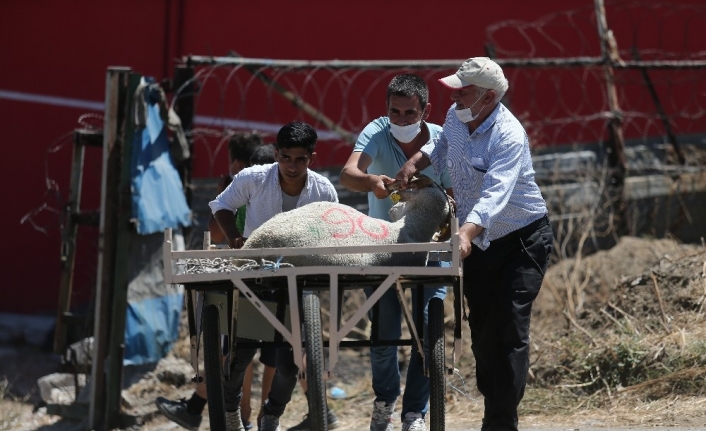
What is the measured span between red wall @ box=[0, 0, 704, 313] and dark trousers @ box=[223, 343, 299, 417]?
473cm

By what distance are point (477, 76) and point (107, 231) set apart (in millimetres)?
3417

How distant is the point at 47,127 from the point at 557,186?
4817 mm

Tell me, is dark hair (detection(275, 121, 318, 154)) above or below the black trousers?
above

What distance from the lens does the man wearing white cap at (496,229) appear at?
186 inches

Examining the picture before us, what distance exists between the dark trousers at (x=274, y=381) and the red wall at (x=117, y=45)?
4726mm

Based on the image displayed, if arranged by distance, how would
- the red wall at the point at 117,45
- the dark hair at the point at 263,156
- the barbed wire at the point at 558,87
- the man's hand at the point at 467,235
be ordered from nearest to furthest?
1. the man's hand at the point at 467,235
2. the dark hair at the point at 263,156
3. the barbed wire at the point at 558,87
4. the red wall at the point at 117,45

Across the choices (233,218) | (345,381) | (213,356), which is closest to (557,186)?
(345,381)

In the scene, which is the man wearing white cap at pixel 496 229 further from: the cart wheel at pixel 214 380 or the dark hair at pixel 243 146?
the dark hair at pixel 243 146

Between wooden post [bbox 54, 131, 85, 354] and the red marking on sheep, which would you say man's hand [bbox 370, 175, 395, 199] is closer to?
the red marking on sheep

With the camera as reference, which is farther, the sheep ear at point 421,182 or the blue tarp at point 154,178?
the blue tarp at point 154,178

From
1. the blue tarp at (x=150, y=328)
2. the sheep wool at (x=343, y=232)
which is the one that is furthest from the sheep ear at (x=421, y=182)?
the blue tarp at (x=150, y=328)

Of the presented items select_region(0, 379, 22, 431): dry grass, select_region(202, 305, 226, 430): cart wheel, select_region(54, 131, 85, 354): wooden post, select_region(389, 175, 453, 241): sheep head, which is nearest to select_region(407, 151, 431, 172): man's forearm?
select_region(389, 175, 453, 241): sheep head

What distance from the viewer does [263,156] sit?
236 inches

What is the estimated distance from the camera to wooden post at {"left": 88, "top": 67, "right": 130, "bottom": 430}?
7.11 meters
